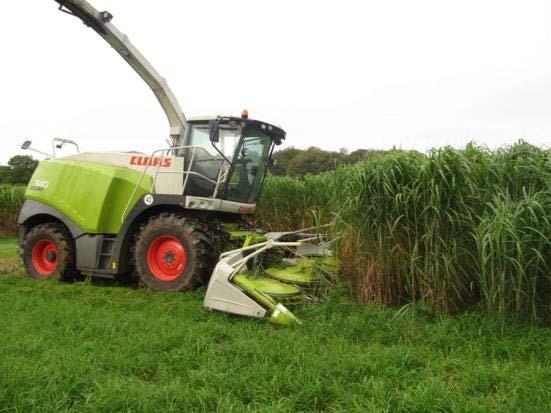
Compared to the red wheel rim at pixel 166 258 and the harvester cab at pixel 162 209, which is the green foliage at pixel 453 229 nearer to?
the harvester cab at pixel 162 209

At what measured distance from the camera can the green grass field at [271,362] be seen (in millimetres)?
2102

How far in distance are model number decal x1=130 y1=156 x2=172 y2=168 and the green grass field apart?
6.94ft

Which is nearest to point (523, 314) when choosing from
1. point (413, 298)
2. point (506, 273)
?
point (506, 273)

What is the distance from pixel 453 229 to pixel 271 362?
172cm

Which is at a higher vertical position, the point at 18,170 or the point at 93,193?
the point at 18,170

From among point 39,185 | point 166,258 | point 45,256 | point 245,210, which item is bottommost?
point 45,256

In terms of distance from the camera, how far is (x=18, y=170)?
35.5 metres

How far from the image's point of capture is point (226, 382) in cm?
229

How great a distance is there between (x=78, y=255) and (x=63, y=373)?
334cm

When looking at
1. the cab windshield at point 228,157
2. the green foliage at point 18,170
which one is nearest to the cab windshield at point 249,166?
the cab windshield at point 228,157

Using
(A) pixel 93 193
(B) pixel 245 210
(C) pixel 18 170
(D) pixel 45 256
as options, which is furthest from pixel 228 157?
(C) pixel 18 170

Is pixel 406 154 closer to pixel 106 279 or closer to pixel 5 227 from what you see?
Result: pixel 106 279

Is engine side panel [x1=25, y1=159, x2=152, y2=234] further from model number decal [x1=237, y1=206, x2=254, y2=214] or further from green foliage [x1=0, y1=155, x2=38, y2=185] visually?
green foliage [x1=0, y1=155, x2=38, y2=185]

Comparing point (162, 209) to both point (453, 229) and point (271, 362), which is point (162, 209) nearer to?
point (271, 362)
